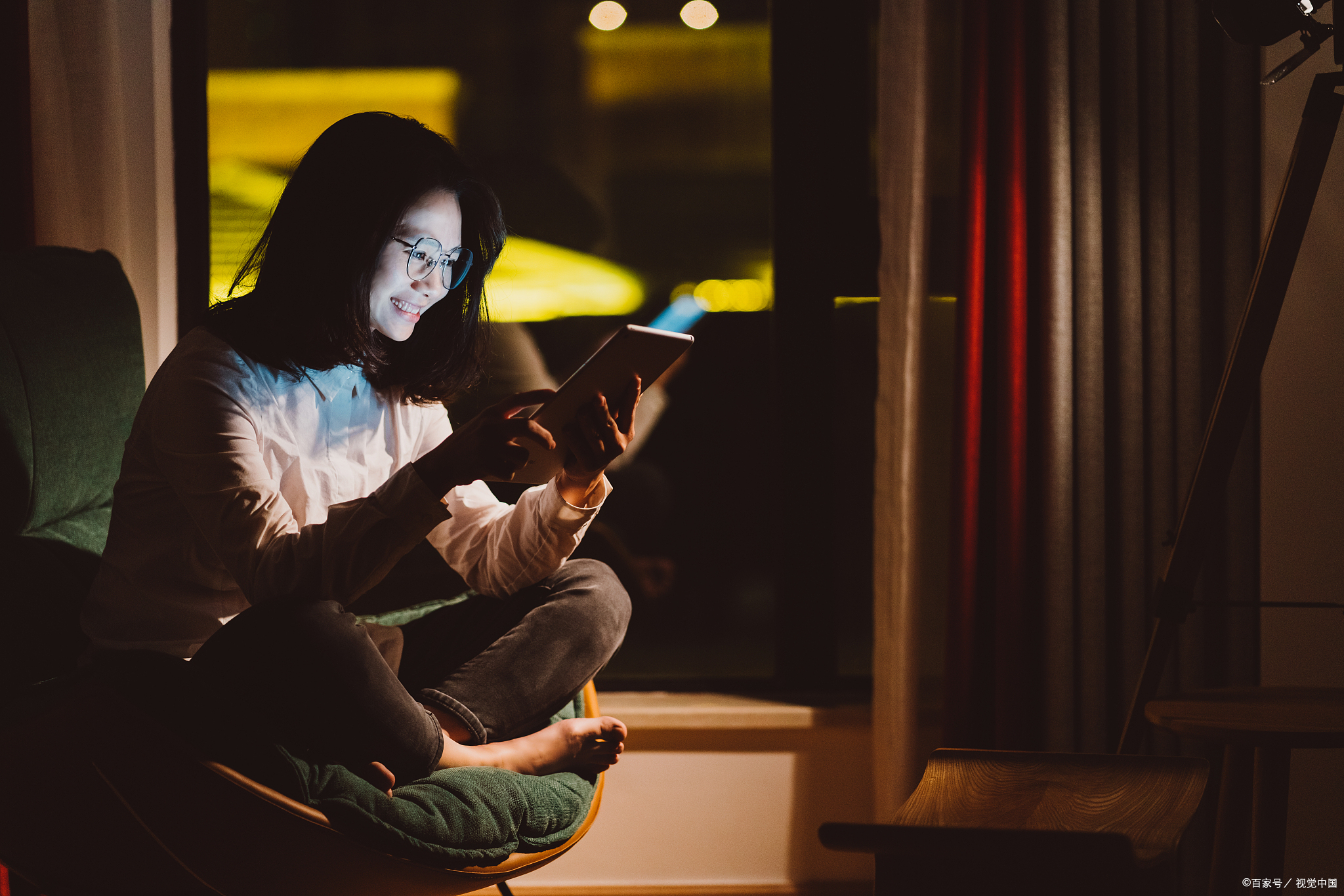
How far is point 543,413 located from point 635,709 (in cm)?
92

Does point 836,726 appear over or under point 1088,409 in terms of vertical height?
under

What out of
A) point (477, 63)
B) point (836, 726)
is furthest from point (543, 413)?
point (477, 63)

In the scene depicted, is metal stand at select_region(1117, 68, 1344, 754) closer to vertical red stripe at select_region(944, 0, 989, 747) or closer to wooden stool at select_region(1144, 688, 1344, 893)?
wooden stool at select_region(1144, 688, 1344, 893)

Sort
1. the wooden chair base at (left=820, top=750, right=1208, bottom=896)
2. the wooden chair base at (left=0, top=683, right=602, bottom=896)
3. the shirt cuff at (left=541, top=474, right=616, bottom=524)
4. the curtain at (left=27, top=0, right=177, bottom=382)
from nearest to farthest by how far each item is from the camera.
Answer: the wooden chair base at (left=820, top=750, right=1208, bottom=896) < the wooden chair base at (left=0, top=683, right=602, bottom=896) < the shirt cuff at (left=541, top=474, right=616, bottom=524) < the curtain at (left=27, top=0, right=177, bottom=382)

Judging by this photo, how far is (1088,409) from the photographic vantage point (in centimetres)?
170

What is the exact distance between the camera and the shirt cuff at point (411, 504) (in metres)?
1.09

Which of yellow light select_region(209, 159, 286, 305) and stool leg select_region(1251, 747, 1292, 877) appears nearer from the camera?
stool leg select_region(1251, 747, 1292, 877)

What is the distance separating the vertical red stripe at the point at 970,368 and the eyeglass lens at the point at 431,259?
0.89 meters

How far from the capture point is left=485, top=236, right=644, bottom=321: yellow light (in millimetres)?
2041

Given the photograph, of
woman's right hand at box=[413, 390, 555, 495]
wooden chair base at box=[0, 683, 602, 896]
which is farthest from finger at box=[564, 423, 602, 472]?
wooden chair base at box=[0, 683, 602, 896]

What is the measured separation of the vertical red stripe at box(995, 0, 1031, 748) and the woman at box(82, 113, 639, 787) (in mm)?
726

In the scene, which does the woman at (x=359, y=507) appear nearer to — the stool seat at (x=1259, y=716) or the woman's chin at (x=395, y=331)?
the woman's chin at (x=395, y=331)

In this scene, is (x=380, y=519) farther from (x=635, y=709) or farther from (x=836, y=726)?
(x=836, y=726)

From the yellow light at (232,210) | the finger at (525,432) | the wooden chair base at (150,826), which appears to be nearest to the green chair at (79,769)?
the wooden chair base at (150,826)
